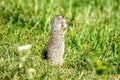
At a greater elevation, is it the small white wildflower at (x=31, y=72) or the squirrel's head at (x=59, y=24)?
the squirrel's head at (x=59, y=24)

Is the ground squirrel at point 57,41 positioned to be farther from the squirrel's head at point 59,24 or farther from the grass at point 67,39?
the grass at point 67,39

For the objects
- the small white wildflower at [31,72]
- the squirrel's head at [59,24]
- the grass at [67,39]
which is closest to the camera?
the small white wildflower at [31,72]

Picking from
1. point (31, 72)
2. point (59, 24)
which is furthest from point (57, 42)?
point (31, 72)

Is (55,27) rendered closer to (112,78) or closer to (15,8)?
(112,78)

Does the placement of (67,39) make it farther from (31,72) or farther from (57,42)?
(31,72)

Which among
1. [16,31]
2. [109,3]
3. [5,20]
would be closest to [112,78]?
[16,31]

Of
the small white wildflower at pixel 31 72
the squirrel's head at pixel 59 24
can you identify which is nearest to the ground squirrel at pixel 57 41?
the squirrel's head at pixel 59 24
